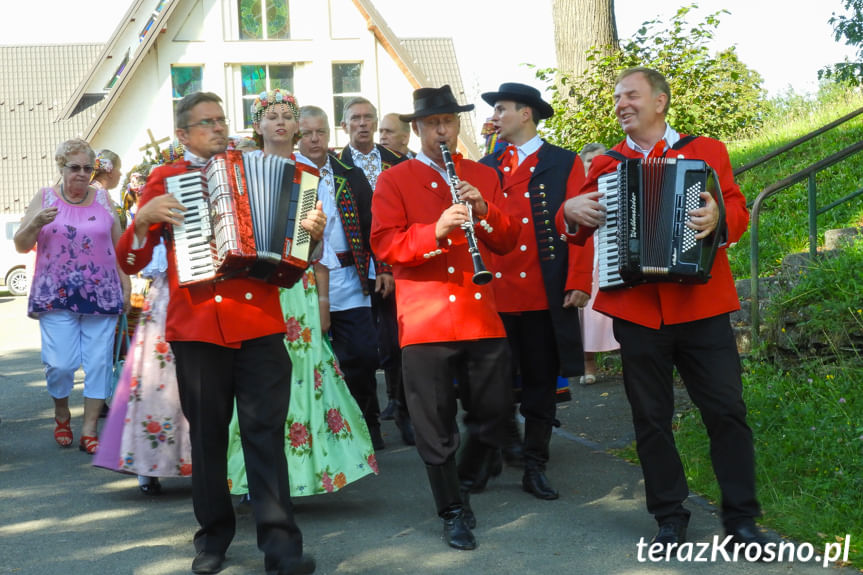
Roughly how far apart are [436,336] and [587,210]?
3.10 feet

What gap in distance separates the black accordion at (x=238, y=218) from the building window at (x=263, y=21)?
102ft

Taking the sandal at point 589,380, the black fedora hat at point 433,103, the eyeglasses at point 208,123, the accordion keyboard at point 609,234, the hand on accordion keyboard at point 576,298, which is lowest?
the sandal at point 589,380

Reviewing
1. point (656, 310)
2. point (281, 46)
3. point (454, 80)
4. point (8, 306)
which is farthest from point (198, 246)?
point (454, 80)

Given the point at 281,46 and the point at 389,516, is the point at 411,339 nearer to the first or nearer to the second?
the point at 389,516

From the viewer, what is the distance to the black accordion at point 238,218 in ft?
15.2

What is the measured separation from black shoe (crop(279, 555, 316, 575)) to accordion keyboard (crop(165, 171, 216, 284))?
129cm

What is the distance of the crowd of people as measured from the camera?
192 inches

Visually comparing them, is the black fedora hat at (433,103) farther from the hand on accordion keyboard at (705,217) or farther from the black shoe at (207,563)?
the black shoe at (207,563)

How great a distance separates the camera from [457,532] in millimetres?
5199

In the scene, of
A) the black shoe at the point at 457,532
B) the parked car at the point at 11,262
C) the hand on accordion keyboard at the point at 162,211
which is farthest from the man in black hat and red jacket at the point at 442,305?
the parked car at the point at 11,262

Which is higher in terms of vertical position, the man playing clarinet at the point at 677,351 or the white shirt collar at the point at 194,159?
the white shirt collar at the point at 194,159

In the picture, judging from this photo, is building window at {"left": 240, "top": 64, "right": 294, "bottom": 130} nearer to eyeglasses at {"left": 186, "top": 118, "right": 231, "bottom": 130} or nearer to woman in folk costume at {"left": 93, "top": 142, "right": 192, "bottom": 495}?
woman in folk costume at {"left": 93, "top": 142, "right": 192, "bottom": 495}

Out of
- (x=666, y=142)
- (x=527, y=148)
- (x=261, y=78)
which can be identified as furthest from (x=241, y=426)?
(x=261, y=78)

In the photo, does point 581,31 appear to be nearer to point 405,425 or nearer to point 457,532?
point 405,425
